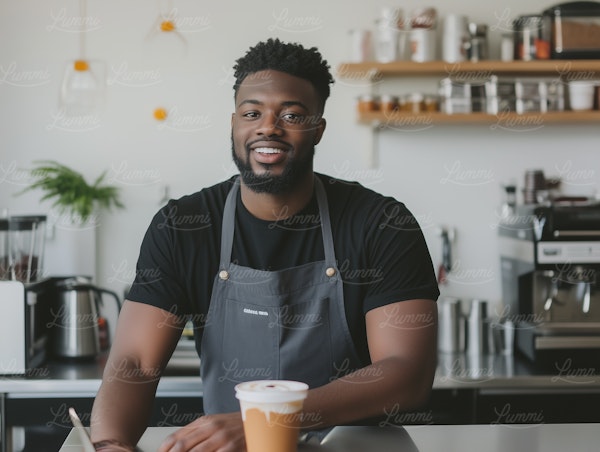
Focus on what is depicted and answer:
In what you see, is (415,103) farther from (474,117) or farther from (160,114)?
(160,114)

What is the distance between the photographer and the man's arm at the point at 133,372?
151 cm

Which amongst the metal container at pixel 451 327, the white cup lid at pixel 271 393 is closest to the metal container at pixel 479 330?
the metal container at pixel 451 327

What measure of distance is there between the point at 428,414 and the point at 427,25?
1.44 m

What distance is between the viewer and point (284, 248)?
1872 millimetres

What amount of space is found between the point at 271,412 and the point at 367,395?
0.41 metres

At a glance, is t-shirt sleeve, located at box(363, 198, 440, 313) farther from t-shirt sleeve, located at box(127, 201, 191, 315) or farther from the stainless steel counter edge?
the stainless steel counter edge

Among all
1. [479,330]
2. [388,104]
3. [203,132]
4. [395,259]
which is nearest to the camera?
[395,259]

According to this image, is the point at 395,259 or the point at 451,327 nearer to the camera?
the point at 395,259

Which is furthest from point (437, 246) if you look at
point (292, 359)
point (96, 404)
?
point (96, 404)

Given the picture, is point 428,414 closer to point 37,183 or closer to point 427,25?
point 427,25

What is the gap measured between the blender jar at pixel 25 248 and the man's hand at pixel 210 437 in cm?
172

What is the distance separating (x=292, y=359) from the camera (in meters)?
1.79

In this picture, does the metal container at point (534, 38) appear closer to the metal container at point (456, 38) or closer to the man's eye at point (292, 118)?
the metal container at point (456, 38)

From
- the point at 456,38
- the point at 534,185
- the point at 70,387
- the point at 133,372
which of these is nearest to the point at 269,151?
the point at 133,372
